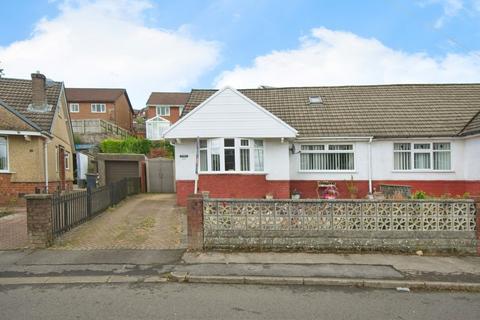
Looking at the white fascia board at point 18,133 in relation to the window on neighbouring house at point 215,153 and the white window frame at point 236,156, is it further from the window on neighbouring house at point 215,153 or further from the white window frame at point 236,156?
the window on neighbouring house at point 215,153

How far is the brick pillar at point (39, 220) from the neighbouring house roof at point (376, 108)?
9.88m

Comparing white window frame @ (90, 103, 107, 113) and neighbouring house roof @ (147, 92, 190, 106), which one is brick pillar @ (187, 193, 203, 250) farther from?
neighbouring house roof @ (147, 92, 190, 106)

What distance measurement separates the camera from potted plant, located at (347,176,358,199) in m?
16.2

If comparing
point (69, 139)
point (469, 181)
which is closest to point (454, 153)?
point (469, 181)

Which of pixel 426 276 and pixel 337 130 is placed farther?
pixel 337 130

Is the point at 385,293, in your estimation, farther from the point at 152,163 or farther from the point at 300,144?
the point at 152,163

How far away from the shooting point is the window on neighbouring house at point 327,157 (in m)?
16.7

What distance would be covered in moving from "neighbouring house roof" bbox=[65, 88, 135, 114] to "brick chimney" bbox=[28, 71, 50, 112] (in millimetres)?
31366

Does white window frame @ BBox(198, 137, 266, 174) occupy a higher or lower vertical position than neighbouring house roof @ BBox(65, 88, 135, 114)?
lower

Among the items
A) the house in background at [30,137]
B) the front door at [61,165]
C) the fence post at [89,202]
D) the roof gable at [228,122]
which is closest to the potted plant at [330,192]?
the roof gable at [228,122]

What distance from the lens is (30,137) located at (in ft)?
53.8

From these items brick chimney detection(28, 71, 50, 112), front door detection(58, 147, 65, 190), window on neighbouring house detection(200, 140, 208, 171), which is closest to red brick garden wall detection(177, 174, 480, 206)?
window on neighbouring house detection(200, 140, 208, 171)

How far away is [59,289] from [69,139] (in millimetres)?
20042

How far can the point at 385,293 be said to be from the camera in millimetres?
5906
